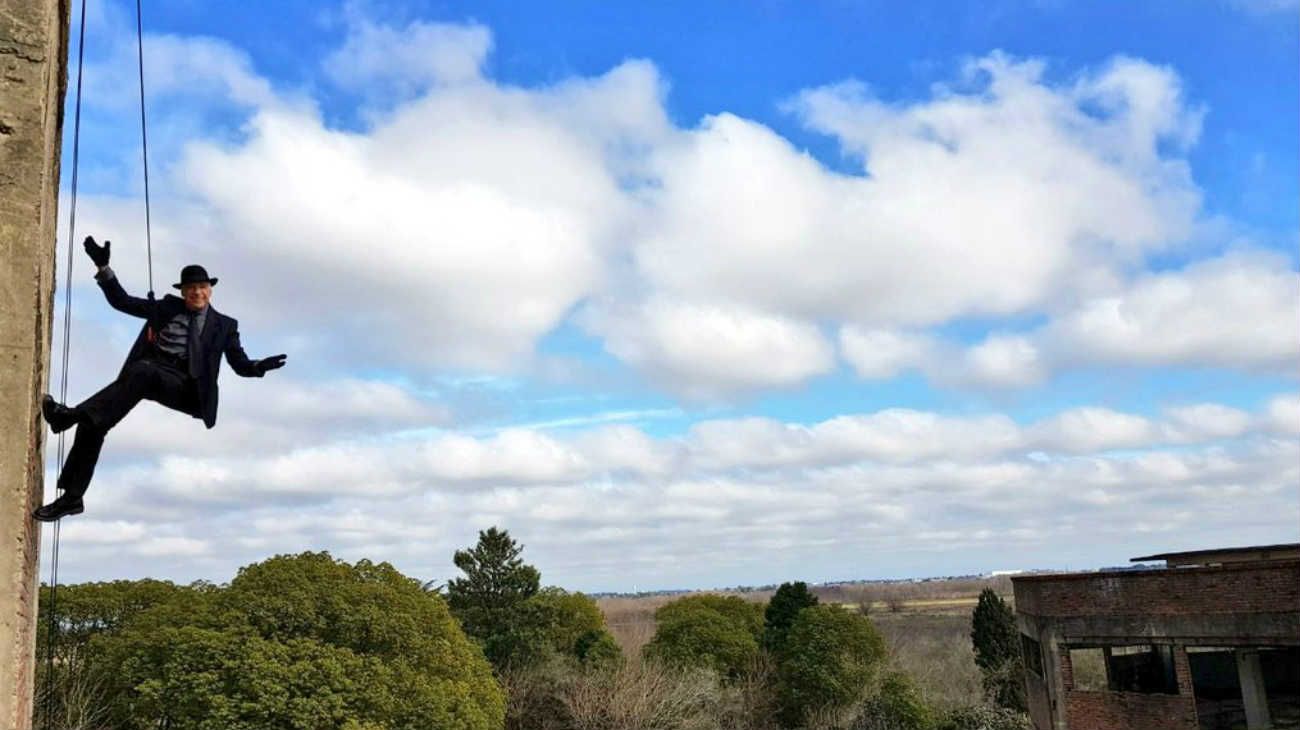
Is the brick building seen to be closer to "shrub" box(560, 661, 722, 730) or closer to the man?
"shrub" box(560, 661, 722, 730)

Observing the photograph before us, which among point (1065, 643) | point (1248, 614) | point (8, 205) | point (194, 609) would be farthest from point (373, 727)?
point (8, 205)

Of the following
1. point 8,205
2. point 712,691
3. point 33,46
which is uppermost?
point 33,46

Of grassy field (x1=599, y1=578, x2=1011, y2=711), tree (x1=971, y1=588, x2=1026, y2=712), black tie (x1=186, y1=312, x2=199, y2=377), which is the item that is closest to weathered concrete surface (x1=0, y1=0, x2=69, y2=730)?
black tie (x1=186, y1=312, x2=199, y2=377)

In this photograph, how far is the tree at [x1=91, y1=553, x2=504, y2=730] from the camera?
19.6 metres

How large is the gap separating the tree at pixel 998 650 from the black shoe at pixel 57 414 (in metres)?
34.6

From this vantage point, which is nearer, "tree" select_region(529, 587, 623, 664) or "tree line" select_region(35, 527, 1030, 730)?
"tree line" select_region(35, 527, 1030, 730)

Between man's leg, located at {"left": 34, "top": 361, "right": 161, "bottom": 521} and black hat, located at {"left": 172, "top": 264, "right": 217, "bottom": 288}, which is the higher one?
black hat, located at {"left": 172, "top": 264, "right": 217, "bottom": 288}

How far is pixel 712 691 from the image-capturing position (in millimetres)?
31469

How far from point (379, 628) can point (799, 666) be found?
Answer: 1608 cm

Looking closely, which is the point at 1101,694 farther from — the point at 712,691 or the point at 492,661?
the point at 492,661

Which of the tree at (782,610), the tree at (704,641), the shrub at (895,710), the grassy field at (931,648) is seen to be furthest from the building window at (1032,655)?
the tree at (782,610)

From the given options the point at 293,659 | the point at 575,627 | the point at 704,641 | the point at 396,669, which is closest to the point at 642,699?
the point at 704,641

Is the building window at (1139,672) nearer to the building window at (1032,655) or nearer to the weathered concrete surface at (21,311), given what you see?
the building window at (1032,655)

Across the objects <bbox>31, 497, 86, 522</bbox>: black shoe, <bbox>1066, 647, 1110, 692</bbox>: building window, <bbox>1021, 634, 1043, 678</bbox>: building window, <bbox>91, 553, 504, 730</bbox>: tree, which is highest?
<bbox>31, 497, 86, 522</bbox>: black shoe
